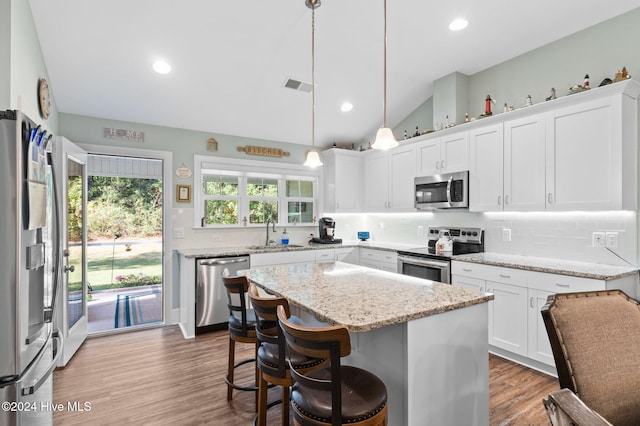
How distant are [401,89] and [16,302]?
4.42 m

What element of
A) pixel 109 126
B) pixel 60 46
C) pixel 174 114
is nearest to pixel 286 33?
pixel 174 114

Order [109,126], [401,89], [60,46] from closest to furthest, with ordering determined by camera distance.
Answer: [60,46] → [109,126] → [401,89]

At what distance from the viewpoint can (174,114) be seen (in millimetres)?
4062

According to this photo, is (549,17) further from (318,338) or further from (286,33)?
(318,338)

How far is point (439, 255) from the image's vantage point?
3.66 meters

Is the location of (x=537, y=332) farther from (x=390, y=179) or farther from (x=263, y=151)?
(x=263, y=151)

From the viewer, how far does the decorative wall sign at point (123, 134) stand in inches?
152

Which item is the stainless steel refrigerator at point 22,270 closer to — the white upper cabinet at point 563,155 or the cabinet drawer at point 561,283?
the cabinet drawer at point 561,283

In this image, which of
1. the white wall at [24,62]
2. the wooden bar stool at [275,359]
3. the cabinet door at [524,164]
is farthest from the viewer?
the cabinet door at [524,164]

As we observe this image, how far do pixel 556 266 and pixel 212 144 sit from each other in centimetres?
413

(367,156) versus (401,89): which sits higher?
(401,89)

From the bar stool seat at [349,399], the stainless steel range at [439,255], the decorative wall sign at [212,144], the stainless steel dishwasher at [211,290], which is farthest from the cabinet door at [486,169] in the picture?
the decorative wall sign at [212,144]

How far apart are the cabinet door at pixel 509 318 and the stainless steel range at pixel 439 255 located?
0.51 m

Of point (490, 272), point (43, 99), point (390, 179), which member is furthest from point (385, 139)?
point (43, 99)
